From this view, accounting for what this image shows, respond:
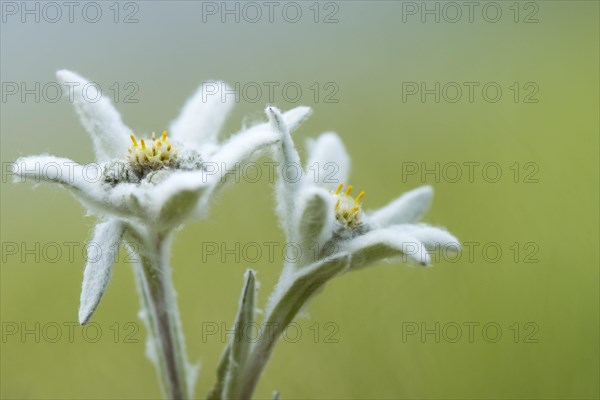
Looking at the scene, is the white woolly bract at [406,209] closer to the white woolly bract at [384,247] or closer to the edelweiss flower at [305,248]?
the edelweiss flower at [305,248]

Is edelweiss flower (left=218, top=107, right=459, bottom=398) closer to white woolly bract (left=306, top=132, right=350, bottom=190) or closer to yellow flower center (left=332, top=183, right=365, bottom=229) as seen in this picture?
yellow flower center (left=332, top=183, right=365, bottom=229)

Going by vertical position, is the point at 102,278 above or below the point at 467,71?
below

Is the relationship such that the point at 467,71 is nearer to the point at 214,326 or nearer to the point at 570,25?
the point at 570,25

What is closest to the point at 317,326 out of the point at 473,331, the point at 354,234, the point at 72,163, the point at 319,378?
the point at 319,378

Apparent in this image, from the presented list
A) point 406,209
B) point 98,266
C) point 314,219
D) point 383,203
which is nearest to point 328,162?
point 406,209

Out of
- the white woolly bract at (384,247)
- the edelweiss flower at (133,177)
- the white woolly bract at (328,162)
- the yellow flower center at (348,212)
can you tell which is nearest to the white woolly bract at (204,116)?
the edelweiss flower at (133,177)

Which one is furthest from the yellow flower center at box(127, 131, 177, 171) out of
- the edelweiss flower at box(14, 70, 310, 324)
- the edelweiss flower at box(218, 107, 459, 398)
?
the edelweiss flower at box(218, 107, 459, 398)

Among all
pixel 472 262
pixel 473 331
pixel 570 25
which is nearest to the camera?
pixel 473 331
